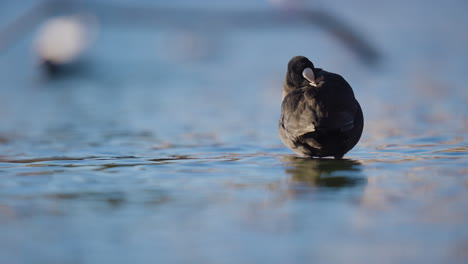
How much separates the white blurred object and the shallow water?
2.09 meters

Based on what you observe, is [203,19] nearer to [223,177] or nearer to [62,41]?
[62,41]

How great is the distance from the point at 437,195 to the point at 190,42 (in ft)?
48.9

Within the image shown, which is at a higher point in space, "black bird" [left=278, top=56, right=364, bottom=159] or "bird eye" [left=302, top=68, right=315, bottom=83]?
"bird eye" [left=302, top=68, right=315, bottom=83]

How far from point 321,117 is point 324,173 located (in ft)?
1.16

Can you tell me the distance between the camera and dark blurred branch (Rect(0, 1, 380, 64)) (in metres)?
12.4

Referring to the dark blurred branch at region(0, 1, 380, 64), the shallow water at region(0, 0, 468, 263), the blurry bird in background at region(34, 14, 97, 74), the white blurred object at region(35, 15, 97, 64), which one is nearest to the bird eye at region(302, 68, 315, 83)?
the shallow water at region(0, 0, 468, 263)

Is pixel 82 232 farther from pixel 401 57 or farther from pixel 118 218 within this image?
pixel 401 57

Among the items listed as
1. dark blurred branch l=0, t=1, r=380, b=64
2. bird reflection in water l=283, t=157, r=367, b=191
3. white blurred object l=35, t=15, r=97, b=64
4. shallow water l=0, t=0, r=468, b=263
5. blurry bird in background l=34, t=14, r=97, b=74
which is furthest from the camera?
white blurred object l=35, t=15, r=97, b=64

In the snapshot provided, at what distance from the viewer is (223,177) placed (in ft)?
13.9

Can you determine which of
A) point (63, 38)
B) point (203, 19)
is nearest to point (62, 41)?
point (63, 38)

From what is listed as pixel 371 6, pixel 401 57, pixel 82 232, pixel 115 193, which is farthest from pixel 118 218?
pixel 371 6

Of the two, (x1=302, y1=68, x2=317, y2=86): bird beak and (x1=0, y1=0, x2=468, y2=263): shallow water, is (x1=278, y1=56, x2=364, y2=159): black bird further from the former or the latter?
(x1=0, y1=0, x2=468, y2=263): shallow water

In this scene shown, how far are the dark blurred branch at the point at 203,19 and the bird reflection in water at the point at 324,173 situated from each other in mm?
7794

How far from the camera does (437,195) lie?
11.5 ft
